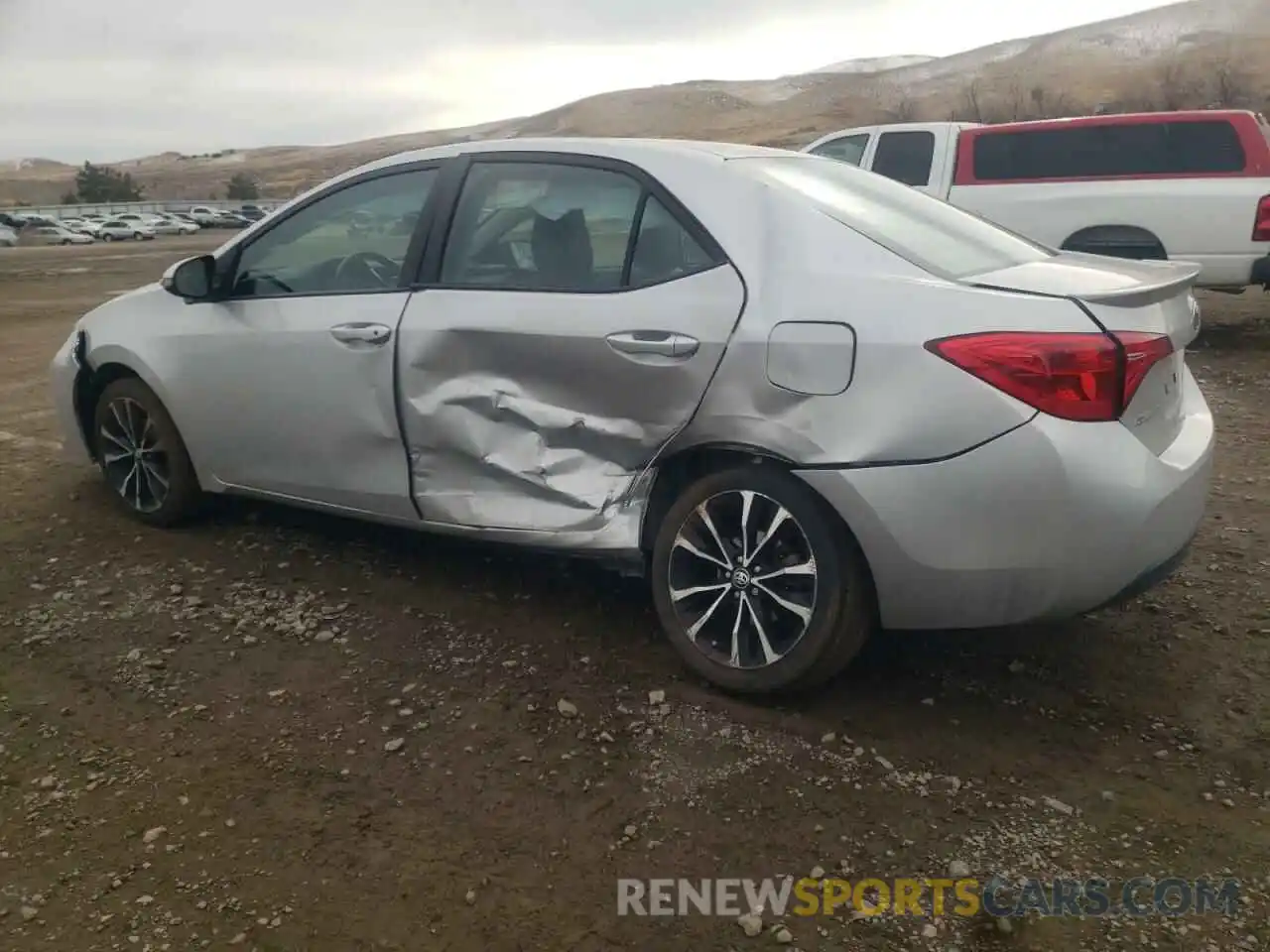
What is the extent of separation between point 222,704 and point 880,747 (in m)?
2.00

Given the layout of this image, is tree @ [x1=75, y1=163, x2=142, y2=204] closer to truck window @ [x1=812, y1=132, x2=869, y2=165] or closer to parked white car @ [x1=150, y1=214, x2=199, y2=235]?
parked white car @ [x1=150, y1=214, x2=199, y2=235]

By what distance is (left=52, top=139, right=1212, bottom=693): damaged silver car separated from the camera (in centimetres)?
284

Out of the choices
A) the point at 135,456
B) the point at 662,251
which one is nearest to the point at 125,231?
the point at 135,456

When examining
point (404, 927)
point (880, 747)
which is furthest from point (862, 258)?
point (404, 927)

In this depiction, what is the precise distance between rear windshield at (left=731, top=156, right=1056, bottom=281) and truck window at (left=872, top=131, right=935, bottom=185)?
716 cm

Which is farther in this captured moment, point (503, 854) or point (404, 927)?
point (503, 854)

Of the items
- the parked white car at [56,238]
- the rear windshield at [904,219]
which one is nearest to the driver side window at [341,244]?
the rear windshield at [904,219]

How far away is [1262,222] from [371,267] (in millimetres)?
7950

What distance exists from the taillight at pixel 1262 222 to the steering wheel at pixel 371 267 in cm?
790

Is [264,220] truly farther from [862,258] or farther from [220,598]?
[862,258]

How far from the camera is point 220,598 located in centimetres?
416

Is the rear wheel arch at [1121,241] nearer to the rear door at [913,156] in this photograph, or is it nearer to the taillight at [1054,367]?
the rear door at [913,156]

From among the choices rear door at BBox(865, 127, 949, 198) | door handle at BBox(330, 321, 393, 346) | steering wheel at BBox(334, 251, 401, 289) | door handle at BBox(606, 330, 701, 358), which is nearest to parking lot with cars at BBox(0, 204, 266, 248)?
rear door at BBox(865, 127, 949, 198)

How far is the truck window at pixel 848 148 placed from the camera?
11008 mm
